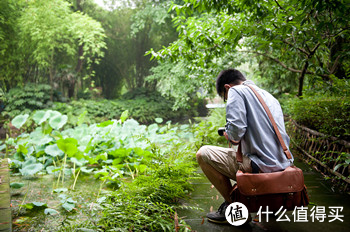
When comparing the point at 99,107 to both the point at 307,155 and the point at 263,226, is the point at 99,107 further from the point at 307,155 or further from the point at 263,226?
the point at 263,226

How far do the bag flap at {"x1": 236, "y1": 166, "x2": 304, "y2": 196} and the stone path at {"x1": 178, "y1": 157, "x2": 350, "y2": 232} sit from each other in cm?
49

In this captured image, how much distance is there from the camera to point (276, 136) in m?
2.03

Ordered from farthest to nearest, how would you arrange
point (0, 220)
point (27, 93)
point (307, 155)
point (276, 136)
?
point (27, 93)
point (307, 155)
point (276, 136)
point (0, 220)

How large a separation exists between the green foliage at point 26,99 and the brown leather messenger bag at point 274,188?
1144 centimetres

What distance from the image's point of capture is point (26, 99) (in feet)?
38.3

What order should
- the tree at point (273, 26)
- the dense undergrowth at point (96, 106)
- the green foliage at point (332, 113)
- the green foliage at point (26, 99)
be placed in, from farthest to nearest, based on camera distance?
the dense undergrowth at point (96, 106), the green foliage at point (26, 99), the green foliage at point (332, 113), the tree at point (273, 26)

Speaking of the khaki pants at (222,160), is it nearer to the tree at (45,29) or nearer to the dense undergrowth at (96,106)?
the dense undergrowth at (96,106)

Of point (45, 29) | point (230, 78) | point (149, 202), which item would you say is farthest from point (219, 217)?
point (45, 29)

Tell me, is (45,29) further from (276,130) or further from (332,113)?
(276,130)

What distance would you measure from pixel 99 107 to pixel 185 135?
9.02 meters

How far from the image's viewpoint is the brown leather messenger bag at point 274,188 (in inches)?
75.7

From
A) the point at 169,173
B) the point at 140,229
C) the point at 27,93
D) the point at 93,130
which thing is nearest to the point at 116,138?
the point at 93,130

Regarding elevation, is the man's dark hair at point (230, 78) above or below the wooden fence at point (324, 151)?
above

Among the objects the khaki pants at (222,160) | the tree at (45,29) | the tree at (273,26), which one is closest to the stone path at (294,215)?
the khaki pants at (222,160)
